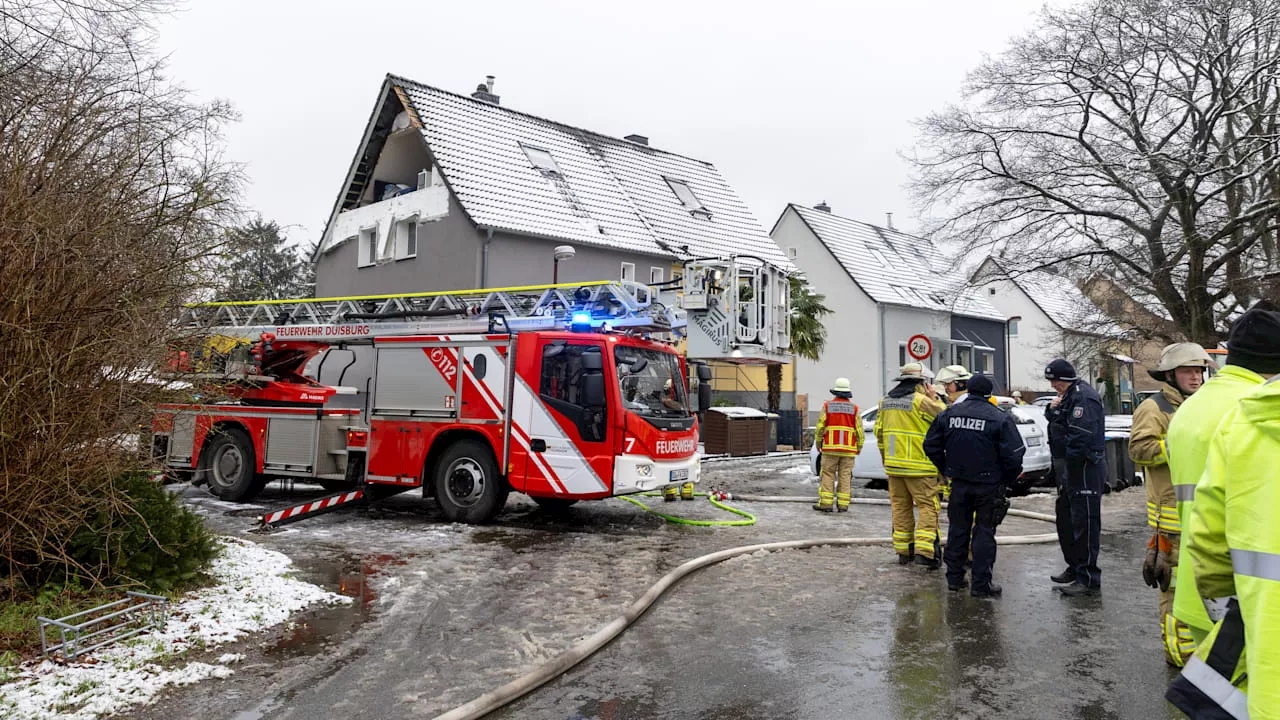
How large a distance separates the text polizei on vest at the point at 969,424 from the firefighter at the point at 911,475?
769mm

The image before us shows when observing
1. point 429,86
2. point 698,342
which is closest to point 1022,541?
point 698,342

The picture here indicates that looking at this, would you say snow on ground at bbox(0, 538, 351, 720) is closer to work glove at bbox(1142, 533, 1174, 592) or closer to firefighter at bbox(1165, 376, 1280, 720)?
firefighter at bbox(1165, 376, 1280, 720)

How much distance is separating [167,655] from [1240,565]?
525 cm

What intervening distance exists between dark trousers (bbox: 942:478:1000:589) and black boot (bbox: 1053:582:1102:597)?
0.59 m

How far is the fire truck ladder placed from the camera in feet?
33.2

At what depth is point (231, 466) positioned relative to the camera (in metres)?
12.4

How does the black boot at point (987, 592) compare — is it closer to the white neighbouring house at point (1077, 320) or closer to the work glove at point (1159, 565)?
the work glove at point (1159, 565)

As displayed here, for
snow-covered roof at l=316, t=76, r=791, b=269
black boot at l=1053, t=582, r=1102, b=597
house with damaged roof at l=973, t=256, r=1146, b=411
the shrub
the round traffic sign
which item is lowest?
black boot at l=1053, t=582, r=1102, b=597

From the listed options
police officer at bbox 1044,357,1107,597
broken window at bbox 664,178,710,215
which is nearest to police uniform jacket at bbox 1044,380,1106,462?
police officer at bbox 1044,357,1107,597

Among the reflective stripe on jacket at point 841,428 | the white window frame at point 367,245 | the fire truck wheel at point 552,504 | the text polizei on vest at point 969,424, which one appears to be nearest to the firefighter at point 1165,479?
the text polizei on vest at point 969,424

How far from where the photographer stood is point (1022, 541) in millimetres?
9297

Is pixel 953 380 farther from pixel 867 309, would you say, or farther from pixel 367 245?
pixel 867 309

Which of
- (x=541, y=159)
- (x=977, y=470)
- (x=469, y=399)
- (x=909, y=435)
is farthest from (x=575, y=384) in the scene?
(x=541, y=159)

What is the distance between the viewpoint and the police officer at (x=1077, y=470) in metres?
6.73
